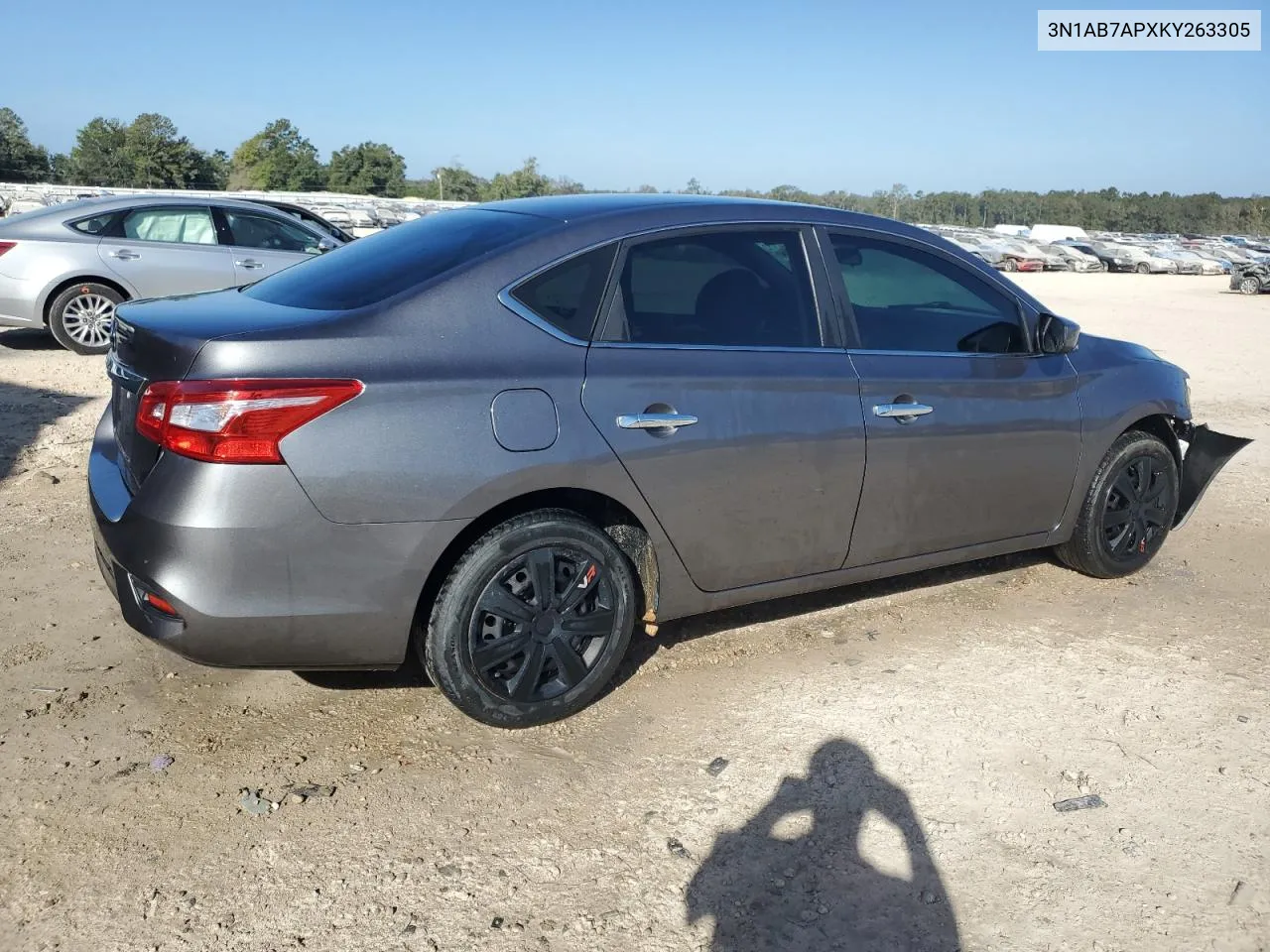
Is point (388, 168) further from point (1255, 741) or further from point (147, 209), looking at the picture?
point (1255, 741)

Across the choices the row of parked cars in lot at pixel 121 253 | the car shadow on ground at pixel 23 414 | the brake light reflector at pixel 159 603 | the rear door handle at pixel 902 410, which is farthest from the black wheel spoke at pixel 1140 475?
the row of parked cars in lot at pixel 121 253

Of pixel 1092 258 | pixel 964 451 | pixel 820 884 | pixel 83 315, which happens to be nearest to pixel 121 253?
pixel 83 315

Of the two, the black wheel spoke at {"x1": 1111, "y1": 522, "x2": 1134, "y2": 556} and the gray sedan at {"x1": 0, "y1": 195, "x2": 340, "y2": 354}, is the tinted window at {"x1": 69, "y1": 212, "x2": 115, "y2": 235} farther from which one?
the black wheel spoke at {"x1": 1111, "y1": 522, "x2": 1134, "y2": 556}

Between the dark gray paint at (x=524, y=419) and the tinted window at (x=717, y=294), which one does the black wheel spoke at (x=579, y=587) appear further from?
the tinted window at (x=717, y=294)

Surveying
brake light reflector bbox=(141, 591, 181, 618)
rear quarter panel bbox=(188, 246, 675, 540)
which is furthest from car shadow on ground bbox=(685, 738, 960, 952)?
brake light reflector bbox=(141, 591, 181, 618)

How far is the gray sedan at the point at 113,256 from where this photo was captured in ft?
31.5

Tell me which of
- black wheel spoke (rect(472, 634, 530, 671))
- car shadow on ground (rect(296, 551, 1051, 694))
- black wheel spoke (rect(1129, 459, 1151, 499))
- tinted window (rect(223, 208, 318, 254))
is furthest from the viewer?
tinted window (rect(223, 208, 318, 254))

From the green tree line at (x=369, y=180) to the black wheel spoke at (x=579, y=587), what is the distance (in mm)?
70261

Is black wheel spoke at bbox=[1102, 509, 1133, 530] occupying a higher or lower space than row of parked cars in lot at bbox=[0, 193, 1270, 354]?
lower

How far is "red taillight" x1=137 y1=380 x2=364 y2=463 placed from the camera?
2.94m

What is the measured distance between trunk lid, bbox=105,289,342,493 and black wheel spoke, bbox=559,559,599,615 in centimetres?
115

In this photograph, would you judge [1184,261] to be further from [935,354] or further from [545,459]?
[545,459]

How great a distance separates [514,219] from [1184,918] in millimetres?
2923

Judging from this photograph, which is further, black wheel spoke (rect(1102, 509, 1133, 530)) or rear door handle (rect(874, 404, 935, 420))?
black wheel spoke (rect(1102, 509, 1133, 530))
